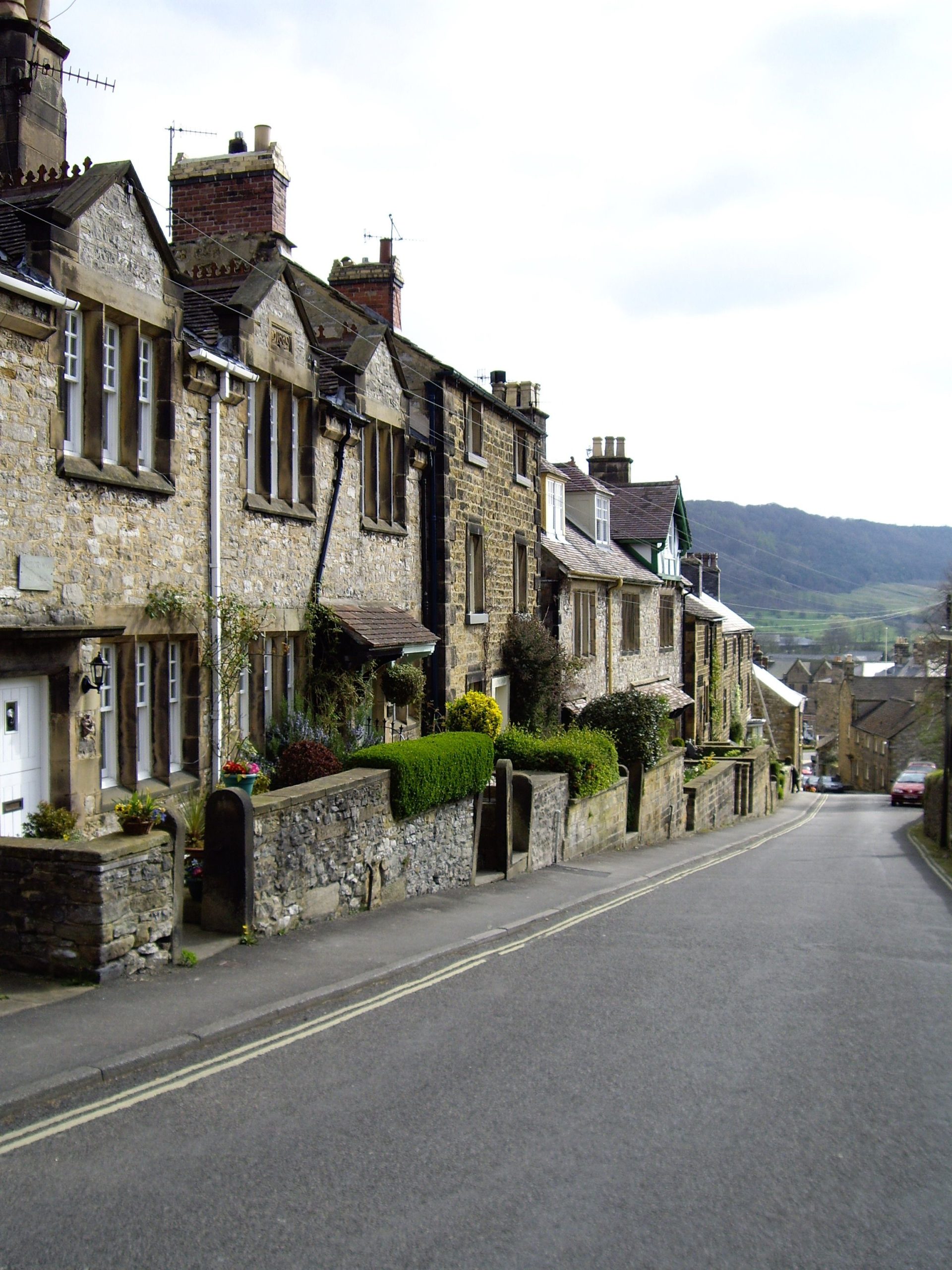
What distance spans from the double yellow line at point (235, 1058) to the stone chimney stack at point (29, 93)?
9.32m

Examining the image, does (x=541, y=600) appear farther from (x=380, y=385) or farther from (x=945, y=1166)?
(x=945, y=1166)

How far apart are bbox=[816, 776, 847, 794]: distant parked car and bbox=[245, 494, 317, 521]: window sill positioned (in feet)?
223

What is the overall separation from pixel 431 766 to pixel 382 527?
5.42m

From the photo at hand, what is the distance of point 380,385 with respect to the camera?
17.5 meters

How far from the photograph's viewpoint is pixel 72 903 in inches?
315

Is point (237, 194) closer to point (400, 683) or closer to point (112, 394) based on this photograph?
point (112, 394)

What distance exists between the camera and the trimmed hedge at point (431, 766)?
Answer: 12.5 meters

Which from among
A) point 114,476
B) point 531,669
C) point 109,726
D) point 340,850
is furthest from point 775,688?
point 114,476

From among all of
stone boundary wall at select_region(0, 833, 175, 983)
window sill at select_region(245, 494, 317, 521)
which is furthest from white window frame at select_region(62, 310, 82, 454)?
stone boundary wall at select_region(0, 833, 175, 983)

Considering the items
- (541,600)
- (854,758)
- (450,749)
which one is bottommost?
(854,758)

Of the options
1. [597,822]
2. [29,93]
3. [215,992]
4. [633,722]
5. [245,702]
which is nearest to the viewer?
[215,992]

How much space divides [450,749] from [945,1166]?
8646mm

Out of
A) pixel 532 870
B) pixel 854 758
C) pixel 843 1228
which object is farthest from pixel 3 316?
pixel 854 758

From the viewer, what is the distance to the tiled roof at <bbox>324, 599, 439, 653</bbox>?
15203mm
